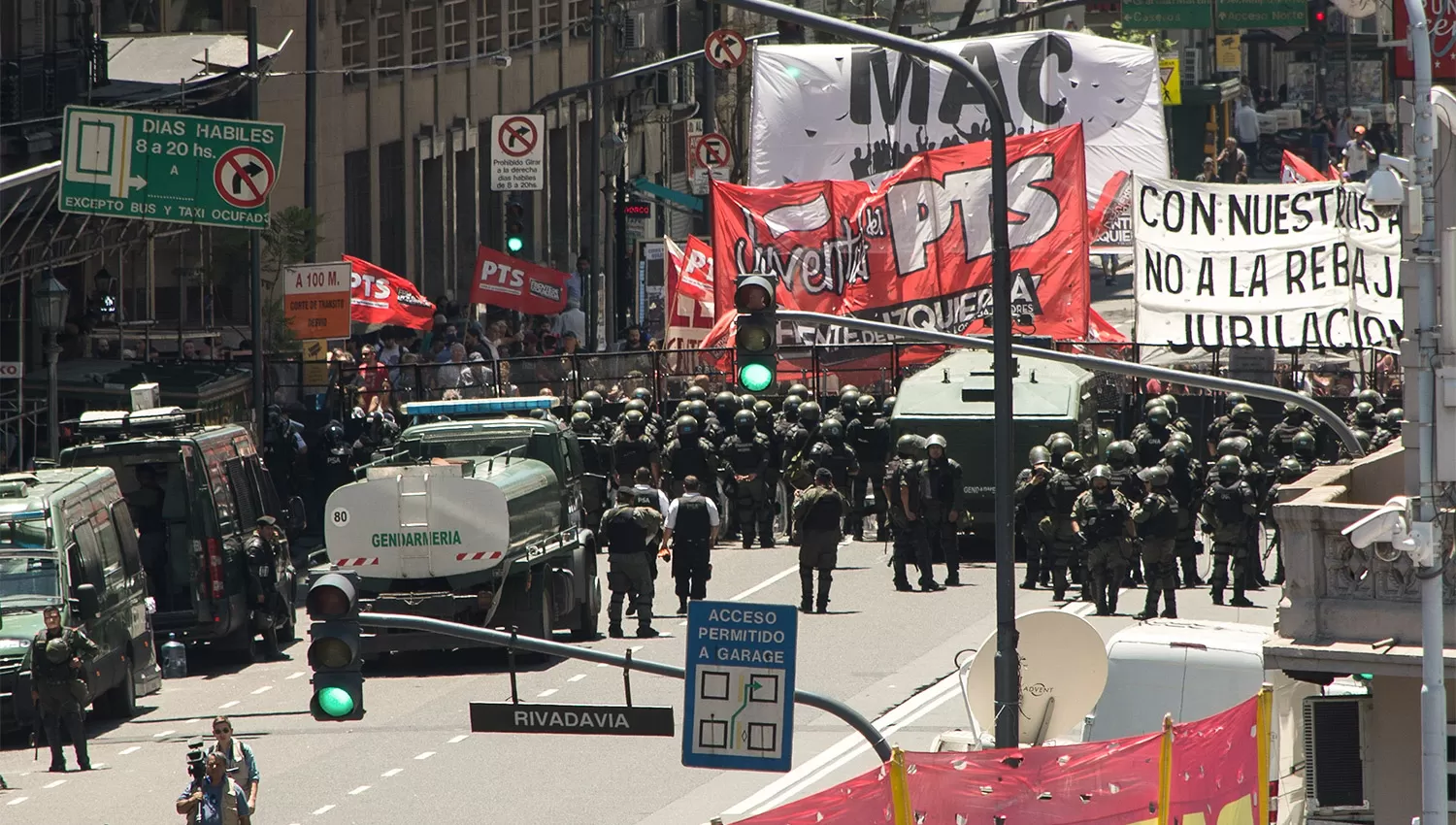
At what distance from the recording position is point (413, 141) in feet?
160

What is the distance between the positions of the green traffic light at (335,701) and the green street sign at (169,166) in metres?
13.6

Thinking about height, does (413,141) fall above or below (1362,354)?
above

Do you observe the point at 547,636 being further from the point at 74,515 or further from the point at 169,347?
the point at 169,347

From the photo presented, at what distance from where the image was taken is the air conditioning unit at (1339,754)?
Result: 16203 millimetres

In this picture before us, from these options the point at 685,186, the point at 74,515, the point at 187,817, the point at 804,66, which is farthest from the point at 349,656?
the point at 685,186

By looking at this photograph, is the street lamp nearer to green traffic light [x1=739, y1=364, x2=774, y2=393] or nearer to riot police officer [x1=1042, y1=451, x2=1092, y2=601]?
riot police officer [x1=1042, y1=451, x2=1092, y2=601]

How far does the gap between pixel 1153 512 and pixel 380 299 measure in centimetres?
1443

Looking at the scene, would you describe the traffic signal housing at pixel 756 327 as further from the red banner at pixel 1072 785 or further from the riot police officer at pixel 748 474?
the riot police officer at pixel 748 474

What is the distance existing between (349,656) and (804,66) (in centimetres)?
2836

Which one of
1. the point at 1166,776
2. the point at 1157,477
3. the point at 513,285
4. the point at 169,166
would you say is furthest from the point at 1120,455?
the point at 1166,776

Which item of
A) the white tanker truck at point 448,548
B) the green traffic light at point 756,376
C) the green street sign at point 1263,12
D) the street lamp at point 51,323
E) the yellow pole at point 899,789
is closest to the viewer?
the yellow pole at point 899,789

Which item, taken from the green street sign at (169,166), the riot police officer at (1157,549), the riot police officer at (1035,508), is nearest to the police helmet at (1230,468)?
the riot police officer at (1157,549)

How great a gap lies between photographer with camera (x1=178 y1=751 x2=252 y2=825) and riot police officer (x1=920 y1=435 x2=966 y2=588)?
455 inches

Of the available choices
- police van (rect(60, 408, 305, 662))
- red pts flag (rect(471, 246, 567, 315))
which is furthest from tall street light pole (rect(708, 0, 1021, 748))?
red pts flag (rect(471, 246, 567, 315))
